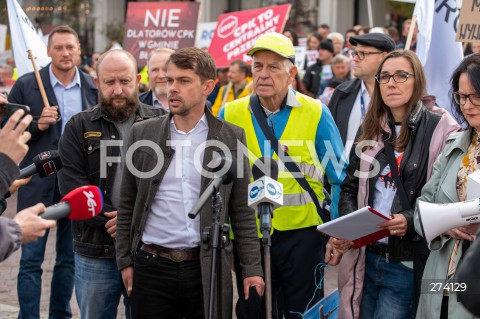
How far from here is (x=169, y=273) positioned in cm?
444

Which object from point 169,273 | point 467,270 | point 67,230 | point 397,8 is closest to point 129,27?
point 67,230

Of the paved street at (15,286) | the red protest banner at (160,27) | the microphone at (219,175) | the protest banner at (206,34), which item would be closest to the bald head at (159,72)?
the paved street at (15,286)

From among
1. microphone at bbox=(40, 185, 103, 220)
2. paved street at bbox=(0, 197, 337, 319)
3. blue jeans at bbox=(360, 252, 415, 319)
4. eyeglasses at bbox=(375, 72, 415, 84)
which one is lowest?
paved street at bbox=(0, 197, 337, 319)

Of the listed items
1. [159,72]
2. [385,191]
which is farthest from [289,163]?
[159,72]

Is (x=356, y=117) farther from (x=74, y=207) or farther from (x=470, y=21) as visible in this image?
(x=74, y=207)

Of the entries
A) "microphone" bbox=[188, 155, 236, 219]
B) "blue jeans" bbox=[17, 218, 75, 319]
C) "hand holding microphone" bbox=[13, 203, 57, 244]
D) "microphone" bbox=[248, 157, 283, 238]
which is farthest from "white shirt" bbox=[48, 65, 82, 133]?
"hand holding microphone" bbox=[13, 203, 57, 244]

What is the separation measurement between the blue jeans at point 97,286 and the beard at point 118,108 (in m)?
0.90

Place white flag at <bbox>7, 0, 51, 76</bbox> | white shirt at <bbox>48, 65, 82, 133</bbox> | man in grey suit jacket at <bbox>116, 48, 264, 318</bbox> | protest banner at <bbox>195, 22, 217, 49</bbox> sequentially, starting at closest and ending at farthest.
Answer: man in grey suit jacket at <bbox>116, 48, 264, 318</bbox> → white shirt at <bbox>48, 65, 82, 133</bbox> → white flag at <bbox>7, 0, 51, 76</bbox> → protest banner at <bbox>195, 22, 217, 49</bbox>

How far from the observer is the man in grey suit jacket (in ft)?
14.6

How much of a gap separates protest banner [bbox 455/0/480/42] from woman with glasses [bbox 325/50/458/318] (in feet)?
4.51

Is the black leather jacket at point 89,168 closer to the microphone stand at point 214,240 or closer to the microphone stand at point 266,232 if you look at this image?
the microphone stand at point 214,240

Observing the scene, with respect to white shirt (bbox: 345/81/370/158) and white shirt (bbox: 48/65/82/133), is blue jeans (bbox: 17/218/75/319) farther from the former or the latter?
white shirt (bbox: 345/81/370/158)

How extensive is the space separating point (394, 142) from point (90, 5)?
3407 cm

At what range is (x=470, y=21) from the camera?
19.9ft
